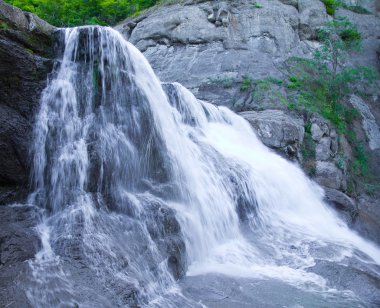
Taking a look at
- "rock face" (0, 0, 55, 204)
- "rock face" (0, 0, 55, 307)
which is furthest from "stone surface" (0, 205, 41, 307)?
"rock face" (0, 0, 55, 204)

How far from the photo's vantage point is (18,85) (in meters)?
5.78

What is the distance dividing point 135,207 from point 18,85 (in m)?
2.62

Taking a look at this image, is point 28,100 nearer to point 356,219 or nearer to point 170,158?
point 170,158

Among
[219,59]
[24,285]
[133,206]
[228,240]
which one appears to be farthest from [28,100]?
[219,59]

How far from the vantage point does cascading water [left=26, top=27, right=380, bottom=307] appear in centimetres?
451

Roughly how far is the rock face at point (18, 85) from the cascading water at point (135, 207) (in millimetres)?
201

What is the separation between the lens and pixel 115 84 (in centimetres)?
680

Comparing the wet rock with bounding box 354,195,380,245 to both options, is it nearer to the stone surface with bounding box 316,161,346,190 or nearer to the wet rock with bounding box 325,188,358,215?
the wet rock with bounding box 325,188,358,215

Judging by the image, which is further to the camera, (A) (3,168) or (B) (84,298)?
(A) (3,168)

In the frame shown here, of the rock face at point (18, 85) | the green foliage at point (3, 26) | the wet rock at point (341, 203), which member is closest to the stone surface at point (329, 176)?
the wet rock at point (341, 203)

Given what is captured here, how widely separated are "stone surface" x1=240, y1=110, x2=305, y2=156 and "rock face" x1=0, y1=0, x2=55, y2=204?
7.60 m

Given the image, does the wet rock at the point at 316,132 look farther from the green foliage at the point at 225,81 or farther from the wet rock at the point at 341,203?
the green foliage at the point at 225,81

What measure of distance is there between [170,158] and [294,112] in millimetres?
8559

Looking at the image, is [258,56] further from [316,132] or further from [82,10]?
[82,10]
